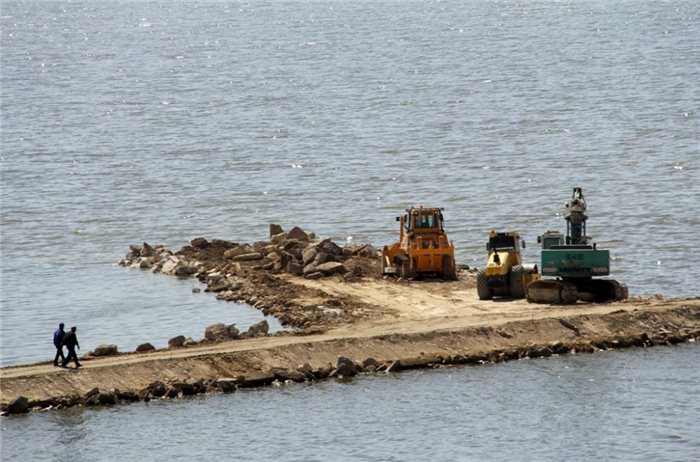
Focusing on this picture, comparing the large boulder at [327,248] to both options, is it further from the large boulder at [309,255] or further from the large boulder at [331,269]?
the large boulder at [331,269]

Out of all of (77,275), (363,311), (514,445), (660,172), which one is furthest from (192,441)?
(660,172)

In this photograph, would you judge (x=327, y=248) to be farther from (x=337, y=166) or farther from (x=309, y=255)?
(x=337, y=166)

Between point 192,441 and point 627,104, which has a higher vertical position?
point 627,104

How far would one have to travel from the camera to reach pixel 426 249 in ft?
182

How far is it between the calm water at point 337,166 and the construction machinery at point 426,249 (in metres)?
5.75

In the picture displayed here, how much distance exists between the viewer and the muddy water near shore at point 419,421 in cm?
3919

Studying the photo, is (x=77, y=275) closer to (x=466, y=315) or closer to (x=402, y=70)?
(x=466, y=315)

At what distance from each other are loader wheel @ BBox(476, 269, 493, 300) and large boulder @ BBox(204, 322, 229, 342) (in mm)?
8313

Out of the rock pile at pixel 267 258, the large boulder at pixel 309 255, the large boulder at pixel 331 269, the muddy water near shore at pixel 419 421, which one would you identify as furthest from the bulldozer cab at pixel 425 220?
the muddy water near shore at pixel 419 421

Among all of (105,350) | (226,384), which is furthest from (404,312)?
(105,350)

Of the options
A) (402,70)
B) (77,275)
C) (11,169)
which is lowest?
(77,275)

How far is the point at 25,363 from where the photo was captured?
4681 cm

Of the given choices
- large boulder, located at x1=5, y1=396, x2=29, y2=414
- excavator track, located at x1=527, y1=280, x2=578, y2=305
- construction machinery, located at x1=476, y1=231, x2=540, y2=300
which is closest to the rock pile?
construction machinery, located at x1=476, y1=231, x2=540, y2=300

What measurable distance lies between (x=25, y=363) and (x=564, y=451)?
15852 millimetres
